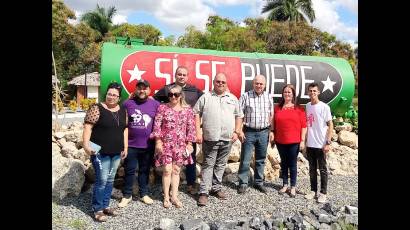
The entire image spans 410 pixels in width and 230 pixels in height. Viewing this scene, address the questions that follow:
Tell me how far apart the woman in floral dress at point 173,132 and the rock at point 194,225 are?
2.46 feet

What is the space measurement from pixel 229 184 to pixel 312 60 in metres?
3.43

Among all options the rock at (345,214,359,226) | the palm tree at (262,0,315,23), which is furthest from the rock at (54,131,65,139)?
the palm tree at (262,0,315,23)

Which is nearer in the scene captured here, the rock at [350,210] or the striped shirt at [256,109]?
the rock at [350,210]

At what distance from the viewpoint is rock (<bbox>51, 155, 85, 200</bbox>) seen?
525cm

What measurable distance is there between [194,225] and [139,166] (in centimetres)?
123

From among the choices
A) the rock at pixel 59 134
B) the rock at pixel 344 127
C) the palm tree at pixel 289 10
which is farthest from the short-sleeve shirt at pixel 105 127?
the palm tree at pixel 289 10

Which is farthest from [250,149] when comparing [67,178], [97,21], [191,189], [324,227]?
[97,21]

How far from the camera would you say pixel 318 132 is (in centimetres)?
524

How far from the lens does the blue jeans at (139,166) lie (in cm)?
496

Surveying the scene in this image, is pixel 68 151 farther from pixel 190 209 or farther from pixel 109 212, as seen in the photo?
pixel 190 209

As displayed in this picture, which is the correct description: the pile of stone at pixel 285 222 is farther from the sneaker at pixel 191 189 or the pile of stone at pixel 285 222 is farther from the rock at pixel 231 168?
the rock at pixel 231 168
